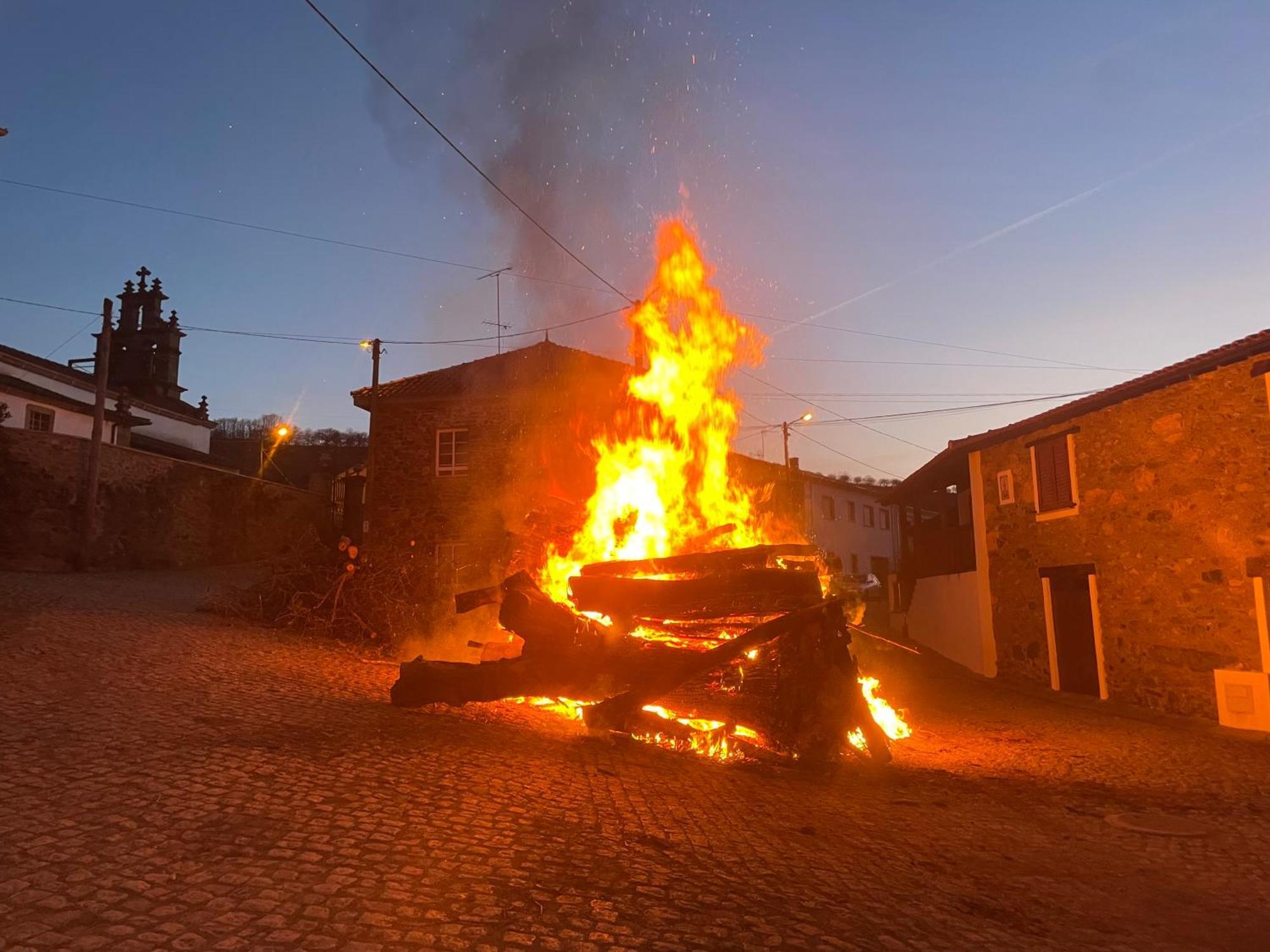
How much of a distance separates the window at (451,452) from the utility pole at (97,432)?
9.97 m

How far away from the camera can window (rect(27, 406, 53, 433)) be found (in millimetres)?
33812

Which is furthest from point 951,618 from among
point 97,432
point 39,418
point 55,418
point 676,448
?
point 55,418

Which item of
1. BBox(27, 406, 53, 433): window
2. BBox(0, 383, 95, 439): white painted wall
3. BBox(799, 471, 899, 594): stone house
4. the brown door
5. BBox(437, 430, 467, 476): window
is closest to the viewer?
the brown door

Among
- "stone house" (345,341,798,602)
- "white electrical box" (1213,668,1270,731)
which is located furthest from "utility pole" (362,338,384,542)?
"white electrical box" (1213,668,1270,731)

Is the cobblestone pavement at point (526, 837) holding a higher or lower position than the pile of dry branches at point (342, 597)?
lower

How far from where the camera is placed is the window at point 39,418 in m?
33.8

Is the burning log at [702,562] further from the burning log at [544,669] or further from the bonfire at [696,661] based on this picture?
the burning log at [544,669]

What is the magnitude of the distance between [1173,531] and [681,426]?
8.75 m

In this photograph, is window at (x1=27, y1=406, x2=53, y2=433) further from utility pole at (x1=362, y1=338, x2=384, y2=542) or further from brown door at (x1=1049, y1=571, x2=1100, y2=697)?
brown door at (x1=1049, y1=571, x2=1100, y2=697)

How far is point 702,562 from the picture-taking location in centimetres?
1039

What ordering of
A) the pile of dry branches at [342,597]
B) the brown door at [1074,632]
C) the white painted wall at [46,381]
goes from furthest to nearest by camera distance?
the white painted wall at [46,381]
the brown door at [1074,632]
the pile of dry branches at [342,597]

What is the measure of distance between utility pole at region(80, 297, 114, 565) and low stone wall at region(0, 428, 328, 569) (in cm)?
49

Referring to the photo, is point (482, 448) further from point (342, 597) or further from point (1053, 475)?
point (1053, 475)

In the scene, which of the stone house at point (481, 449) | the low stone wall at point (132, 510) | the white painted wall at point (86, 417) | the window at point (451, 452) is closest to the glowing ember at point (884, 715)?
the low stone wall at point (132, 510)
